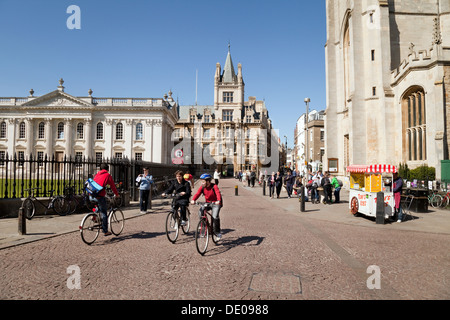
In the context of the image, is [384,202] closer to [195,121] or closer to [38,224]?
[38,224]

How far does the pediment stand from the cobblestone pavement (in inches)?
2117

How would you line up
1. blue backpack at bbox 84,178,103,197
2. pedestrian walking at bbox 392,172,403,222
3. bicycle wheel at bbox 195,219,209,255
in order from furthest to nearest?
pedestrian walking at bbox 392,172,403,222 < blue backpack at bbox 84,178,103,197 < bicycle wheel at bbox 195,219,209,255

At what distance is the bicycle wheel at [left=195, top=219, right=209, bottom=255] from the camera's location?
623cm

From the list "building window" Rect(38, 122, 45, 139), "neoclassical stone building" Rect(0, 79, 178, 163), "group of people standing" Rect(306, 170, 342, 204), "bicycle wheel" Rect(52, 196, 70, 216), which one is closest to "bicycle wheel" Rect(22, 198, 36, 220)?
"bicycle wheel" Rect(52, 196, 70, 216)

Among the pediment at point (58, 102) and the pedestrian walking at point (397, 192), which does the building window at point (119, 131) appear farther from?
the pedestrian walking at point (397, 192)

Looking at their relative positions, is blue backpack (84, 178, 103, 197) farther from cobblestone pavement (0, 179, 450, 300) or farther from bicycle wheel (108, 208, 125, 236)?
cobblestone pavement (0, 179, 450, 300)

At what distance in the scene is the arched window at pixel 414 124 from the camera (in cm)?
2169

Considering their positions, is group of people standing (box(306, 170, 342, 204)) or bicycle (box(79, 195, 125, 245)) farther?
group of people standing (box(306, 170, 342, 204))

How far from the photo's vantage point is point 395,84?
24.4 meters

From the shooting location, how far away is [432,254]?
655 cm

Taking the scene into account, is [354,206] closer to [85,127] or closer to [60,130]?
[85,127]

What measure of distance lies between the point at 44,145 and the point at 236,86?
45297 millimetres

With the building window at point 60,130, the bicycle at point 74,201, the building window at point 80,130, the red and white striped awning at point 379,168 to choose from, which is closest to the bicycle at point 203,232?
the bicycle at point 74,201

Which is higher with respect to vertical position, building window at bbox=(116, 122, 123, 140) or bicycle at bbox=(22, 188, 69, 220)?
building window at bbox=(116, 122, 123, 140)
